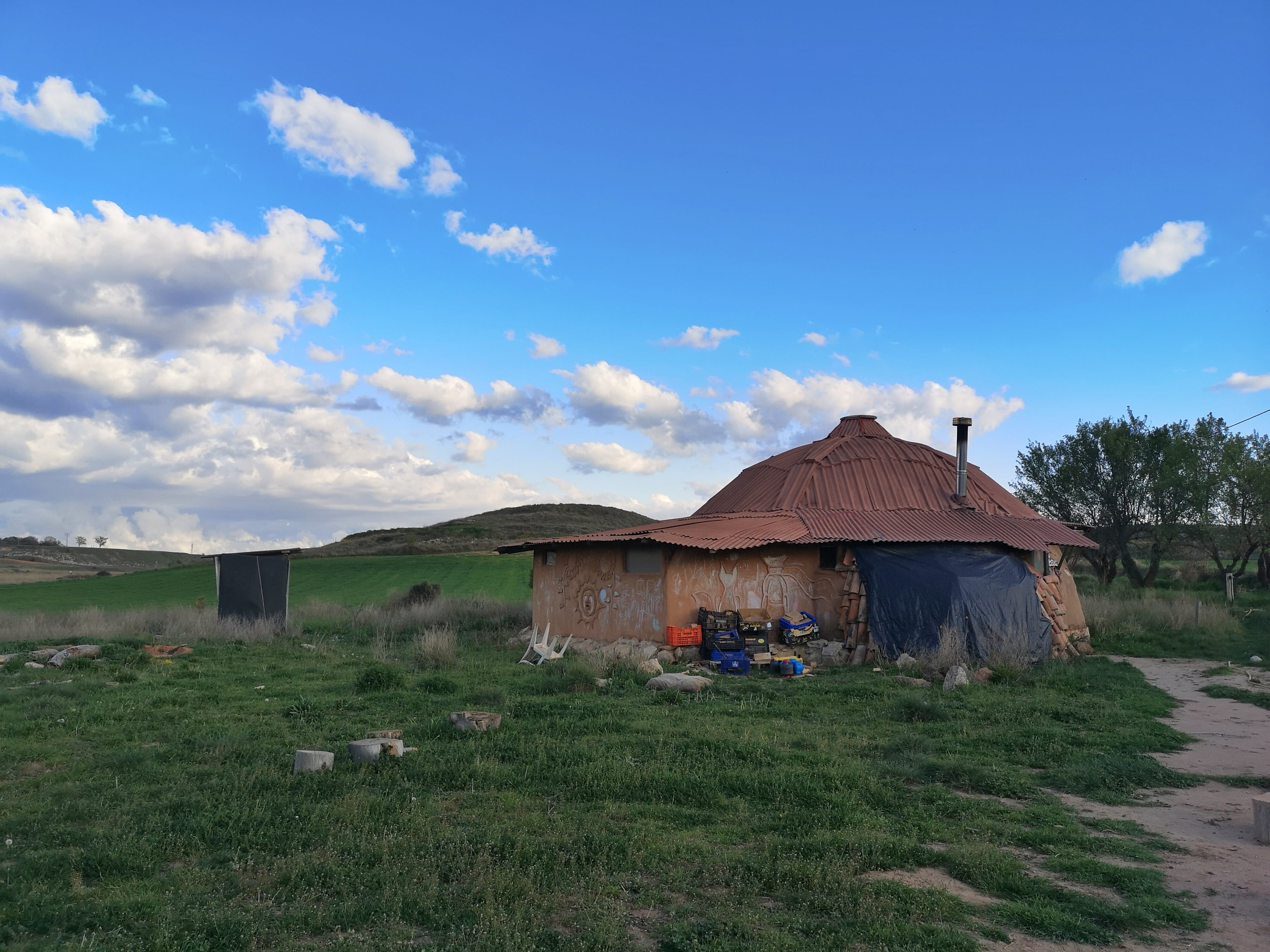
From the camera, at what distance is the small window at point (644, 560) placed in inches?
647

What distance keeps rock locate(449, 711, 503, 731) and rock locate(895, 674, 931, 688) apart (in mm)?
6899

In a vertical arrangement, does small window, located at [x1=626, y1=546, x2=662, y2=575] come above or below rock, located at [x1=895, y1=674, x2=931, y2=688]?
above

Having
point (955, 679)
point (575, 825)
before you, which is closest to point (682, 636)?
point (955, 679)

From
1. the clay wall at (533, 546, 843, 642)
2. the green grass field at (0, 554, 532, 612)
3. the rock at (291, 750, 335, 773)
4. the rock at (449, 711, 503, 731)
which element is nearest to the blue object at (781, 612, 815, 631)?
the clay wall at (533, 546, 843, 642)

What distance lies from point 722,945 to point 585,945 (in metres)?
0.69

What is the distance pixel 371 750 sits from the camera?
7738 millimetres

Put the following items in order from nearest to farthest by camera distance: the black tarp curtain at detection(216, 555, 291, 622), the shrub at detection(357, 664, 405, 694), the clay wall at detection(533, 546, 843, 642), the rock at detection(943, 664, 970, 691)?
the shrub at detection(357, 664, 405, 694) < the rock at detection(943, 664, 970, 691) < the clay wall at detection(533, 546, 843, 642) < the black tarp curtain at detection(216, 555, 291, 622)

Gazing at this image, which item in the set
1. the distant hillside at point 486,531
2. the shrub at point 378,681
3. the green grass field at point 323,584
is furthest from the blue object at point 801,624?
the distant hillside at point 486,531

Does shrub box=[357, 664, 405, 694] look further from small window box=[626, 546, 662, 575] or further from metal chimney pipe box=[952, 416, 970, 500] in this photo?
metal chimney pipe box=[952, 416, 970, 500]

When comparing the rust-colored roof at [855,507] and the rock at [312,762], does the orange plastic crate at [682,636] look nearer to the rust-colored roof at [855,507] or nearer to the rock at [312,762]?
the rust-colored roof at [855,507]

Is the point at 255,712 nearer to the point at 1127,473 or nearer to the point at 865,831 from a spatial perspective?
the point at 865,831

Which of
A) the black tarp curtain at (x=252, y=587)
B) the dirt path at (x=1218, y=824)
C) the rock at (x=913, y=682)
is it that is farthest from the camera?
the black tarp curtain at (x=252, y=587)

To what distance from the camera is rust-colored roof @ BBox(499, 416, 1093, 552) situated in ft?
56.0

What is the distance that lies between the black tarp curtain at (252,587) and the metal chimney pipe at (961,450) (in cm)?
1677
